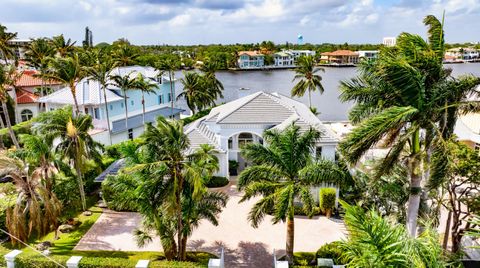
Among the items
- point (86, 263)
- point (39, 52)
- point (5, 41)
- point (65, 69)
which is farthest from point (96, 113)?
point (86, 263)

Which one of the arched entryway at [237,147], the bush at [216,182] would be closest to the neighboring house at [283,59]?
the arched entryway at [237,147]

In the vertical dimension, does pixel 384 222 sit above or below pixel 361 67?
below

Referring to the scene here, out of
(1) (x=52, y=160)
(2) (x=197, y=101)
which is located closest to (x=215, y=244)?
(1) (x=52, y=160)

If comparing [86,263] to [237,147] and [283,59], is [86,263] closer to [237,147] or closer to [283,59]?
[237,147]

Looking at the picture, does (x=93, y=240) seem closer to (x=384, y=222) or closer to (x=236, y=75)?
(x=384, y=222)

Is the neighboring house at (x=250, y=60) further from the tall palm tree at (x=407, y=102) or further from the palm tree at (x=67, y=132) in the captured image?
the tall palm tree at (x=407, y=102)

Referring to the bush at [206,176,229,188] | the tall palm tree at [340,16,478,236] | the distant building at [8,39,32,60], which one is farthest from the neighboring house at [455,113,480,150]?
the distant building at [8,39,32,60]
